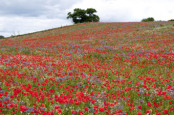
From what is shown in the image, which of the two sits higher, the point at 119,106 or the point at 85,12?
the point at 85,12

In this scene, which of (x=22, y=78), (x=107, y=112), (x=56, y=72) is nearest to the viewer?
(x=107, y=112)

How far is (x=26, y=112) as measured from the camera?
4.57 meters

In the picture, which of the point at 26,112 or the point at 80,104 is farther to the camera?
the point at 80,104

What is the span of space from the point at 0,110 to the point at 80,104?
204 centimetres

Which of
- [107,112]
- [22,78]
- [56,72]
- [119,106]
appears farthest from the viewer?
[56,72]

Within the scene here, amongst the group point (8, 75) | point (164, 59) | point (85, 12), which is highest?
point (85, 12)

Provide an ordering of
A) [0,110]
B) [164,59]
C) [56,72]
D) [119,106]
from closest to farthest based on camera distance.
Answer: [0,110]
[119,106]
[56,72]
[164,59]

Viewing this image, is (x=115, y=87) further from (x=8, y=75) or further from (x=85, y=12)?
(x=85, y=12)

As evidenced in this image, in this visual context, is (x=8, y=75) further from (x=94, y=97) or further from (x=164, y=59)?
(x=164, y=59)

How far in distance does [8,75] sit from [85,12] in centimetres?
7421

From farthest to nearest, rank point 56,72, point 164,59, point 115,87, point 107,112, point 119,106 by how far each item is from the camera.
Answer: point 164,59
point 56,72
point 115,87
point 119,106
point 107,112

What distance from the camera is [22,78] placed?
7.93m

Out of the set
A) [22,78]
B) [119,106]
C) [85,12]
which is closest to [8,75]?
[22,78]

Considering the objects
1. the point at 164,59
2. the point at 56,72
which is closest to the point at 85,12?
the point at 164,59
